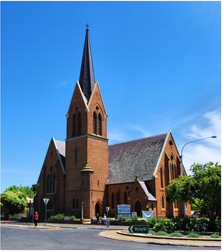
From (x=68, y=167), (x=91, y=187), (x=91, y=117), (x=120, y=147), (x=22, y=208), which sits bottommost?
(x=22, y=208)

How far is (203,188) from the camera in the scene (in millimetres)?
21594

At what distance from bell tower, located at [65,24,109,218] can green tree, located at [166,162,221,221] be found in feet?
67.6

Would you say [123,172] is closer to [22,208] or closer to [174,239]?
[22,208]

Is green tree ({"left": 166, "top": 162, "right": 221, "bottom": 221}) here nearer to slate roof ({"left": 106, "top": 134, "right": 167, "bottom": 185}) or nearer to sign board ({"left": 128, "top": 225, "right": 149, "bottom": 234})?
sign board ({"left": 128, "top": 225, "right": 149, "bottom": 234})

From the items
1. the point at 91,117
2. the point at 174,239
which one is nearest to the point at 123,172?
the point at 91,117

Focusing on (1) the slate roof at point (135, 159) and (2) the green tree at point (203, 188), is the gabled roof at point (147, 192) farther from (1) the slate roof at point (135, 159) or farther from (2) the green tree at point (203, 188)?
(2) the green tree at point (203, 188)

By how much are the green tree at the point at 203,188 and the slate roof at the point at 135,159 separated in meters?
18.6

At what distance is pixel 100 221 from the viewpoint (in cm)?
3622

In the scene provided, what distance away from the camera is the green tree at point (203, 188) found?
839 inches

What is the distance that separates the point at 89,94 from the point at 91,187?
15994mm

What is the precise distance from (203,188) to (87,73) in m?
34.4

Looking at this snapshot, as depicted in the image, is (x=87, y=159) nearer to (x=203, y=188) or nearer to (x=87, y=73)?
(x=87, y=73)

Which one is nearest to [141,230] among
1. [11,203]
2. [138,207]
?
[138,207]

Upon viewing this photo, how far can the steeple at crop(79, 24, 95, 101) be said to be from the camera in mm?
49750
